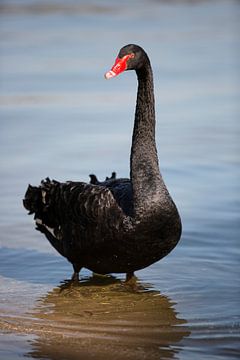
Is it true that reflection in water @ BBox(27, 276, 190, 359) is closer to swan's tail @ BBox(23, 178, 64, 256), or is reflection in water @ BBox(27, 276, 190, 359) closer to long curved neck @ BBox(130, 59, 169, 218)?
swan's tail @ BBox(23, 178, 64, 256)

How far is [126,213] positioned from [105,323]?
0.75 m

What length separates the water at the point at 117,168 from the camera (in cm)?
569

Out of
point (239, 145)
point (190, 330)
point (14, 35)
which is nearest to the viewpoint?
point (190, 330)

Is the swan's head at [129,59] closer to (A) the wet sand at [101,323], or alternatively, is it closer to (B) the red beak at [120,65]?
(B) the red beak at [120,65]

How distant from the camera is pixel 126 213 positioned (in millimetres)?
6254

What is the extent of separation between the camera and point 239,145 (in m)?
10.3

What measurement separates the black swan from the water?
31 cm

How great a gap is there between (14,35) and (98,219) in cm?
1241

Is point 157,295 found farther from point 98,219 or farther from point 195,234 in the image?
point 195,234

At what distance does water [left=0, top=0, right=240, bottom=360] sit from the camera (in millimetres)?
5688

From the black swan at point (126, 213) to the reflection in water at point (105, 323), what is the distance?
18 centimetres

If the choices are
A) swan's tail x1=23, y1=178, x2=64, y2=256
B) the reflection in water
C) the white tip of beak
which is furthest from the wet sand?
the white tip of beak

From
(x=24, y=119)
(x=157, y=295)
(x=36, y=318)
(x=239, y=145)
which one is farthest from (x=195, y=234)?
(x=24, y=119)

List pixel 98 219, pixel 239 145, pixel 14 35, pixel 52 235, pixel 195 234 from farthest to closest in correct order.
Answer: pixel 14 35
pixel 239 145
pixel 195 234
pixel 52 235
pixel 98 219
